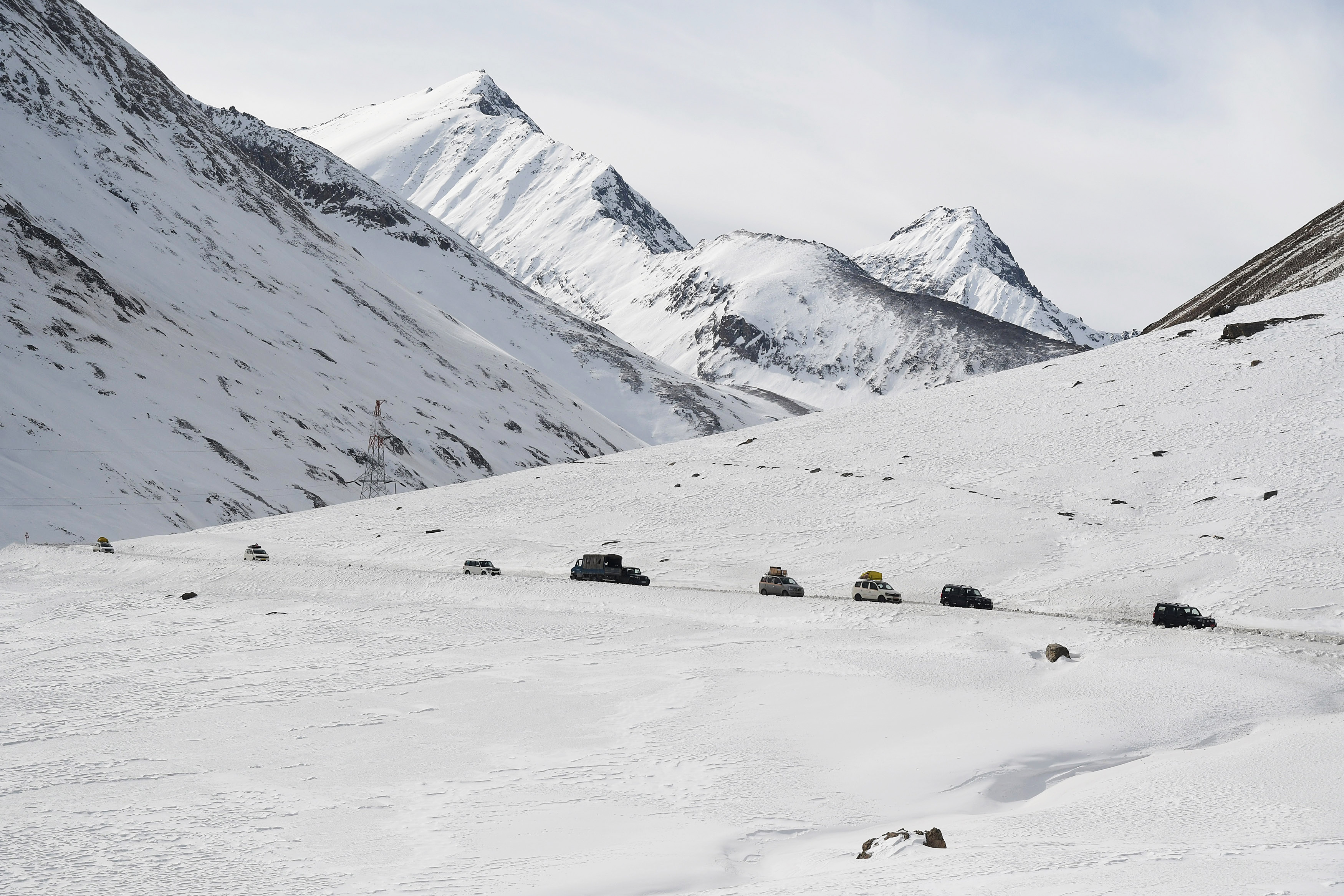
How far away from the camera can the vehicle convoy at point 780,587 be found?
3800 cm

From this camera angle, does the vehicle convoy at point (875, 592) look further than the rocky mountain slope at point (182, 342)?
No

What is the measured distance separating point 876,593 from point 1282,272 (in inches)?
3239

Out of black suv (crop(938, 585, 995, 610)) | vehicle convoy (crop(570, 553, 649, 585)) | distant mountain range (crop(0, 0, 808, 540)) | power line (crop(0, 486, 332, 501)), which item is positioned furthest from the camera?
distant mountain range (crop(0, 0, 808, 540))

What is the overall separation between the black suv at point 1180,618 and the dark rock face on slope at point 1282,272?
50.6m

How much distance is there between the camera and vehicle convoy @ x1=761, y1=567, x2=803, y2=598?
125 ft

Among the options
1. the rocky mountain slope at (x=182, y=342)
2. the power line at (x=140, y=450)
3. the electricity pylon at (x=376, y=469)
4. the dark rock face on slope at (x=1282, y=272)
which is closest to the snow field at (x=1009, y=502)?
the dark rock face on slope at (x=1282, y=272)

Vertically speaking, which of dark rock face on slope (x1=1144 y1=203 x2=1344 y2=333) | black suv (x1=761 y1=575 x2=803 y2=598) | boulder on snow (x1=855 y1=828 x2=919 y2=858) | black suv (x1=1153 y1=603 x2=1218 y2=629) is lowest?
boulder on snow (x1=855 y1=828 x2=919 y2=858)

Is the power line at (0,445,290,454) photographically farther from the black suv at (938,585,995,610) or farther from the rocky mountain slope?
the black suv at (938,585,995,610)

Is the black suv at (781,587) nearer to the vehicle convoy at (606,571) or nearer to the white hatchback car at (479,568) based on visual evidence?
the vehicle convoy at (606,571)

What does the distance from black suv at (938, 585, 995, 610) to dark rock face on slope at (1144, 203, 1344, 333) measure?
49.7 m

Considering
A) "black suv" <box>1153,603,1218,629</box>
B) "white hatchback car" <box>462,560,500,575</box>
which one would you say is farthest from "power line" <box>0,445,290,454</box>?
"black suv" <box>1153,603,1218,629</box>

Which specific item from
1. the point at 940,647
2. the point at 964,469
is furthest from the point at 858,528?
the point at 940,647

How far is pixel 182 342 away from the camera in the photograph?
113375mm

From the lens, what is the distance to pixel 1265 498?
145 ft
